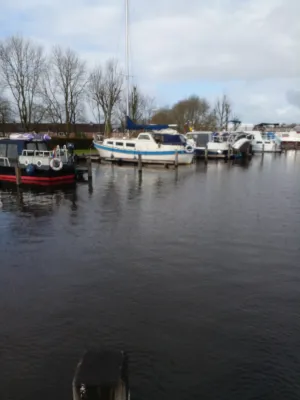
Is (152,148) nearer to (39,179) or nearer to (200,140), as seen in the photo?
(200,140)

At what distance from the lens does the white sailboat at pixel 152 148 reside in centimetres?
3491

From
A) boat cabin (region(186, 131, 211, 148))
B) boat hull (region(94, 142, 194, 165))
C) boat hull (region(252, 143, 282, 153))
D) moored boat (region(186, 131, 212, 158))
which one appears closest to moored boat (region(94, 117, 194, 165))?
boat hull (region(94, 142, 194, 165))

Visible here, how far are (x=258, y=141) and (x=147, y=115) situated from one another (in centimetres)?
2859

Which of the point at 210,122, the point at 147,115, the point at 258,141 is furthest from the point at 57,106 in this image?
the point at 210,122

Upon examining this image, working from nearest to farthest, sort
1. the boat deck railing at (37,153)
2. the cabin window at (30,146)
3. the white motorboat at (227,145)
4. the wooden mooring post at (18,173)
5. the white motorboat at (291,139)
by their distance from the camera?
the wooden mooring post at (18,173) < the boat deck railing at (37,153) < the cabin window at (30,146) < the white motorboat at (227,145) < the white motorboat at (291,139)

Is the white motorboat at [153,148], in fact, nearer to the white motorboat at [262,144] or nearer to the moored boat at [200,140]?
the moored boat at [200,140]

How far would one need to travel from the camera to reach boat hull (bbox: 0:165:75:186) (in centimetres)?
2153

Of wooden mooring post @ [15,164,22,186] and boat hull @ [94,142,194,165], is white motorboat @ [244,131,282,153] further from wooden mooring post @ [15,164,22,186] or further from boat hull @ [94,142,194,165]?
wooden mooring post @ [15,164,22,186]

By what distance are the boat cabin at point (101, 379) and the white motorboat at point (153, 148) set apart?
3155 centimetres

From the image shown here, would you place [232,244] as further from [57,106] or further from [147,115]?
[147,115]

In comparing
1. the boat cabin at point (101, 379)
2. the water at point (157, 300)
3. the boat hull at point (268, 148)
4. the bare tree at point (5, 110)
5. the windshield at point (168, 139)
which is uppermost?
the bare tree at point (5, 110)

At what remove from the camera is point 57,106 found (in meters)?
57.3

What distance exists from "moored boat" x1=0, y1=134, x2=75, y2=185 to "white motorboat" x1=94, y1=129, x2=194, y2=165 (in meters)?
12.6

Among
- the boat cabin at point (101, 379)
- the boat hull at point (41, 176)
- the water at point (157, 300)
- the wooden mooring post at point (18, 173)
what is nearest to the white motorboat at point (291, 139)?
the boat hull at point (41, 176)
